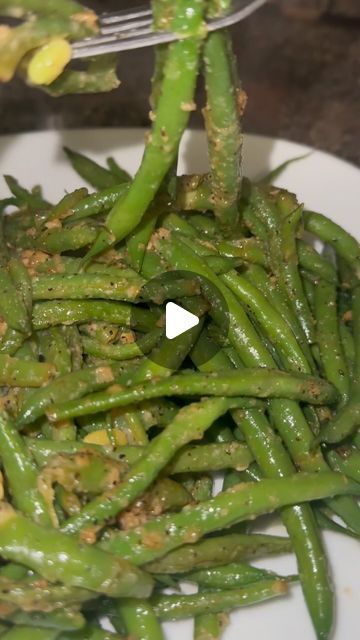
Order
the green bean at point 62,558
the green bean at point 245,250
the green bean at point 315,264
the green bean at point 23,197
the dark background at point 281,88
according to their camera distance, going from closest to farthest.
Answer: the green bean at point 62,558 → the green bean at point 245,250 → the green bean at point 315,264 → the green bean at point 23,197 → the dark background at point 281,88

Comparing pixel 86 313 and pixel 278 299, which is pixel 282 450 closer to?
pixel 278 299

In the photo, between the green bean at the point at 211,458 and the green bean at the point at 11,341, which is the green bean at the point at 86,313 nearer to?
the green bean at the point at 11,341

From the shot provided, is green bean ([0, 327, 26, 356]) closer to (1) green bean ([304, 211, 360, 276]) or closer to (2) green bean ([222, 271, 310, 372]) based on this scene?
(2) green bean ([222, 271, 310, 372])

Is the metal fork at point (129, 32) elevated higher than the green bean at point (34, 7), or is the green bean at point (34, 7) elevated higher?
the green bean at point (34, 7)

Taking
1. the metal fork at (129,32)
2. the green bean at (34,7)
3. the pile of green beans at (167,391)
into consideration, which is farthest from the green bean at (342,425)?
the green bean at (34,7)

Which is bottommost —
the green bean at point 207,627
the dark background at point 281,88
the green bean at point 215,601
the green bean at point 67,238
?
the green bean at point 207,627

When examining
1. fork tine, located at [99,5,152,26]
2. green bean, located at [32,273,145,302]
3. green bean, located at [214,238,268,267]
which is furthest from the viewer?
green bean, located at [214,238,268,267]

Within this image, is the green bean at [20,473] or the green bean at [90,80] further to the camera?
the green bean at [90,80]

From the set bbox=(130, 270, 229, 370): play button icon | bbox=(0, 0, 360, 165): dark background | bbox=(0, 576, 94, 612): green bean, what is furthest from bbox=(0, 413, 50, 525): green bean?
bbox=(0, 0, 360, 165): dark background
